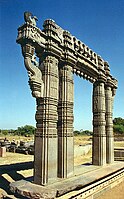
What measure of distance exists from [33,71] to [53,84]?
0.99 meters

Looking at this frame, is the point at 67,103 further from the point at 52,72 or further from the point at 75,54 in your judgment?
the point at 75,54

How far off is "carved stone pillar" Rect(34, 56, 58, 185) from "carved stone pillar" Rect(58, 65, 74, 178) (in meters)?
0.75

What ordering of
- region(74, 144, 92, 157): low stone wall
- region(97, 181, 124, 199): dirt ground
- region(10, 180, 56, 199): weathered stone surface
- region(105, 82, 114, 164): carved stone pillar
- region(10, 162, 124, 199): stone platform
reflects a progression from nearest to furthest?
region(10, 180, 56, 199): weathered stone surface → region(10, 162, 124, 199): stone platform → region(97, 181, 124, 199): dirt ground → region(105, 82, 114, 164): carved stone pillar → region(74, 144, 92, 157): low stone wall

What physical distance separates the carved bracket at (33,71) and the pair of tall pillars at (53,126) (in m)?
0.26

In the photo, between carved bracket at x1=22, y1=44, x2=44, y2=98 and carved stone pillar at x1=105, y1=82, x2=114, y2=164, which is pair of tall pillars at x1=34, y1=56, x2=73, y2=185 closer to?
carved bracket at x1=22, y1=44, x2=44, y2=98

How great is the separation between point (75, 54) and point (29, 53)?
114 inches

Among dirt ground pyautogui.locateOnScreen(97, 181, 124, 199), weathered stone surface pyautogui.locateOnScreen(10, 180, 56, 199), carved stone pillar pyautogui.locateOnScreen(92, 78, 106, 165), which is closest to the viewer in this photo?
weathered stone surface pyautogui.locateOnScreen(10, 180, 56, 199)

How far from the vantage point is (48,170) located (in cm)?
743

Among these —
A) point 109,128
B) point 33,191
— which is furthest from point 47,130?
point 109,128

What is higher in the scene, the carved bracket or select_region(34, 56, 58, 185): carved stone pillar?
the carved bracket

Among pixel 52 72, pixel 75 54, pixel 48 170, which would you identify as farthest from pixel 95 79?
pixel 48 170

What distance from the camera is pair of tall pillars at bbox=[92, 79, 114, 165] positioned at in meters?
11.5

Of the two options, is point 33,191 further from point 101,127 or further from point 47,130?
point 101,127

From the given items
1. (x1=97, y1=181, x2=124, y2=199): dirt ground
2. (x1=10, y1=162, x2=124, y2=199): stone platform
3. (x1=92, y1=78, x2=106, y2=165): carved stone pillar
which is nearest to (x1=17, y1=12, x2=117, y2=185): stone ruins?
(x1=92, y1=78, x2=106, y2=165): carved stone pillar
